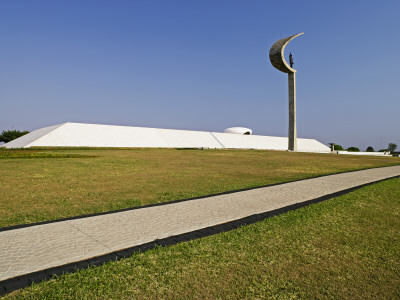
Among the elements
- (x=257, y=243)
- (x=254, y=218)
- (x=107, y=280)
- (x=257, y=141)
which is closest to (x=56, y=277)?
(x=107, y=280)

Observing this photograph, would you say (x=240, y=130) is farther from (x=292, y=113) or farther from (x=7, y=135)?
(x=7, y=135)

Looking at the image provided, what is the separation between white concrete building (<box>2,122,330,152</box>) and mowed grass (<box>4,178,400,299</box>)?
36835mm

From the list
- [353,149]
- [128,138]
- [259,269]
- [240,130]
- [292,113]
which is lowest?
[259,269]

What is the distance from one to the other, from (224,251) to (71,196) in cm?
499

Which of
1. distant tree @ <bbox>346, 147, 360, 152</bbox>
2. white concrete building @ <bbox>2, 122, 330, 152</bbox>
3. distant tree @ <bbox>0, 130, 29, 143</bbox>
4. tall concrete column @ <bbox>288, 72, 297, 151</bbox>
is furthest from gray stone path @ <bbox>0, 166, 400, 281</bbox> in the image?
distant tree @ <bbox>346, 147, 360, 152</bbox>

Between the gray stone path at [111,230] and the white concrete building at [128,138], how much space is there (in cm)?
3488

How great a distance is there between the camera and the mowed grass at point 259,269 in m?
2.55

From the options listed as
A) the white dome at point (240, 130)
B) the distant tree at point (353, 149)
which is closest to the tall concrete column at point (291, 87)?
the white dome at point (240, 130)

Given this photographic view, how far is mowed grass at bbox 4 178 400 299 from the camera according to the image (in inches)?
100

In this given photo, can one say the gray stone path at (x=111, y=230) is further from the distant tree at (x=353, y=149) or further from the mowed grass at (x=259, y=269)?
the distant tree at (x=353, y=149)

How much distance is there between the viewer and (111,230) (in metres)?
4.16

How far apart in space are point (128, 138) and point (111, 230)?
4091cm

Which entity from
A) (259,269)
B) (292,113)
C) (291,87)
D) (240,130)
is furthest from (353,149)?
(259,269)

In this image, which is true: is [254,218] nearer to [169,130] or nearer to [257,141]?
[169,130]
